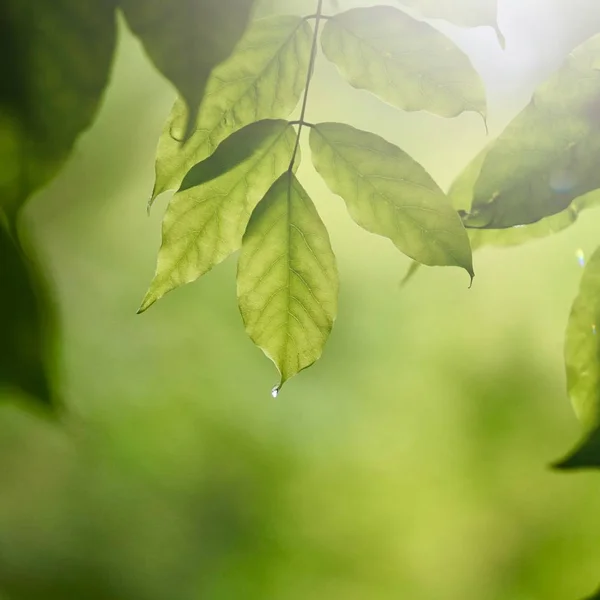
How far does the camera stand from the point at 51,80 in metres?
0.40

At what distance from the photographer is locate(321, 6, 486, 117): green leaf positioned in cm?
43

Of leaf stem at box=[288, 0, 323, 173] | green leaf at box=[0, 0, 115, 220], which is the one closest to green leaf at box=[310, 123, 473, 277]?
leaf stem at box=[288, 0, 323, 173]

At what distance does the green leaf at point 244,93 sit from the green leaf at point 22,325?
0.42 feet

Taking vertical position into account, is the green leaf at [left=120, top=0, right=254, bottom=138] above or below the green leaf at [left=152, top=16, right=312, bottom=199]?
above

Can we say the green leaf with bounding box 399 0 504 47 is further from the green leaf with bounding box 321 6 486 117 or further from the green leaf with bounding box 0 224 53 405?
the green leaf with bounding box 0 224 53 405

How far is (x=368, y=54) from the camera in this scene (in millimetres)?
431

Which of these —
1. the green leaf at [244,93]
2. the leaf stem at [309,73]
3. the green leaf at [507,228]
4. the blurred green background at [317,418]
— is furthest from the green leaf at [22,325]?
the green leaf at [507,228]

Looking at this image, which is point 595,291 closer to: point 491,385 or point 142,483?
point 491,385

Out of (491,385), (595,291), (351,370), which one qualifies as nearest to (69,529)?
(351,370)

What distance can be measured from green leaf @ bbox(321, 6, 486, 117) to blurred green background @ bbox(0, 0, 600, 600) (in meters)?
0.02

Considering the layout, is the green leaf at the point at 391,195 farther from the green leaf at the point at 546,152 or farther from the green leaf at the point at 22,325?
the green leaf at the point at 22,325

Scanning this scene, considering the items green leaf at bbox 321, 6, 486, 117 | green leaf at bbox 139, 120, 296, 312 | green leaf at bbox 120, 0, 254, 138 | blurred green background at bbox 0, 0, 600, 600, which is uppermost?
green leaf at bbox 120, 0, 254, 138

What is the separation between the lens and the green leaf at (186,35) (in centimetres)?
40

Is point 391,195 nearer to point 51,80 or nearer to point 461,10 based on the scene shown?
point 461,10
